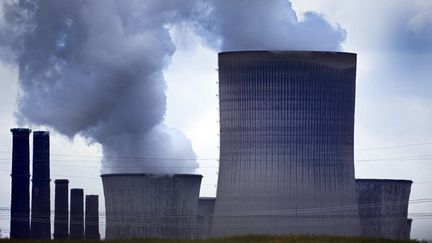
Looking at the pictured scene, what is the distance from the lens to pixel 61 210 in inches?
2151

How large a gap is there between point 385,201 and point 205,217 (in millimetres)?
8826

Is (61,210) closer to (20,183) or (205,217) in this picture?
(20,183)

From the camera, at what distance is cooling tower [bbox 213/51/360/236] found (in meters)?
46.3

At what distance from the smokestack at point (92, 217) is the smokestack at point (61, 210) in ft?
3.21

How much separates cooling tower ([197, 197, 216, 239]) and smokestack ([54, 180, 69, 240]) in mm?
5702

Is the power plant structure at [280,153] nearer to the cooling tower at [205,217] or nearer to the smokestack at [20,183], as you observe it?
the cooling tower at [205,217]

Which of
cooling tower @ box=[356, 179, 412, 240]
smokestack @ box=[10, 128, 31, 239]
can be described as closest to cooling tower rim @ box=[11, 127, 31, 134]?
smokestack @ box=[10, 128, 31, 239]

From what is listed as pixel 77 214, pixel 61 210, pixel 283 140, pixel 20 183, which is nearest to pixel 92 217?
pixel 77 214

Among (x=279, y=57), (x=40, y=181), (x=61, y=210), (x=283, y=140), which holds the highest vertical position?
(x=279, y=57)

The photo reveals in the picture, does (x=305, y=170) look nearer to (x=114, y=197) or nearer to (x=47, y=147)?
(x=114, y=197)

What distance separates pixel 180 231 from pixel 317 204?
7518 mm

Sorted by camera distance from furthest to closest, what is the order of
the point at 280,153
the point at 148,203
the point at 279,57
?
the point at 148,203 → the point at 279,57 → the point at 280,153

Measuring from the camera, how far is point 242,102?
46.9m

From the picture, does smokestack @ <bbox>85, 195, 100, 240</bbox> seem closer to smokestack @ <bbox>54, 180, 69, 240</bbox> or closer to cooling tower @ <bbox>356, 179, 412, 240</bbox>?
smokestack @ <bbox>54, 180, 69, 240</bbox>
